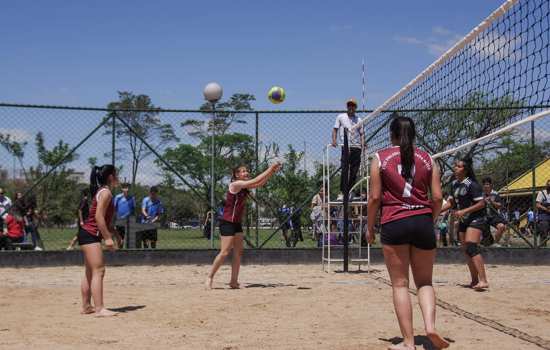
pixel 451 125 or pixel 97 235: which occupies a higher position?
pixel 451 125

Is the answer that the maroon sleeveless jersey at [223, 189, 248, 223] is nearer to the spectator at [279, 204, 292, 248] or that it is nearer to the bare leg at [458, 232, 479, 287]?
the bare leg at [458, 232, 479, 287]

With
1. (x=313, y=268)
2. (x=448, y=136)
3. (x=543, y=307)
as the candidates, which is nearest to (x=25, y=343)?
(x=543, y=307)

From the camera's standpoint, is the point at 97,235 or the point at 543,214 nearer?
the point at 97,235

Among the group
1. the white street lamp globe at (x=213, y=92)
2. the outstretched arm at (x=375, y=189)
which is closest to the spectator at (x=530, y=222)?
the white street lamp globe at (x=213, y=92)

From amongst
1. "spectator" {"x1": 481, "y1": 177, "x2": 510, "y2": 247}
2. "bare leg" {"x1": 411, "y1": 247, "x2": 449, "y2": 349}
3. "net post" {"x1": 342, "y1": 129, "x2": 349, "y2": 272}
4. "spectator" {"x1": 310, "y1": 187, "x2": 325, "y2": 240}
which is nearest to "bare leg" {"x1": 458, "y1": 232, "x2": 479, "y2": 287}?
"net post" {"x1": 342, "y1": 129, "x2": 349, "y2": 272}

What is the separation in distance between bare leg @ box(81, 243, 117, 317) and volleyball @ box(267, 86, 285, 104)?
21.2 feet

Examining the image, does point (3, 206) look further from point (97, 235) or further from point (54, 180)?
point (97, 235)

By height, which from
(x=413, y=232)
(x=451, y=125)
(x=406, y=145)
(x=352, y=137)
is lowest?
(x=413, y=232)

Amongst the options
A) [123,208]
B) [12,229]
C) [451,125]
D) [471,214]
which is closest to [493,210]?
[451,125]

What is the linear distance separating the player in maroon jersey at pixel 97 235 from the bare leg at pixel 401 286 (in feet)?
9.97

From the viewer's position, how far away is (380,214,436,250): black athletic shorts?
4.54 meters

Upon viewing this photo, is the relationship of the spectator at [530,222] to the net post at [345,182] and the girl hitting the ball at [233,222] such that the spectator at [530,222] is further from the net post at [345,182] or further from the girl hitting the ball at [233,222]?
the girl hitting the ball at [233,222]

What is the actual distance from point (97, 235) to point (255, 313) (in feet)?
6.03

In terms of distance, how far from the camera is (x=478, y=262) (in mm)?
8352
